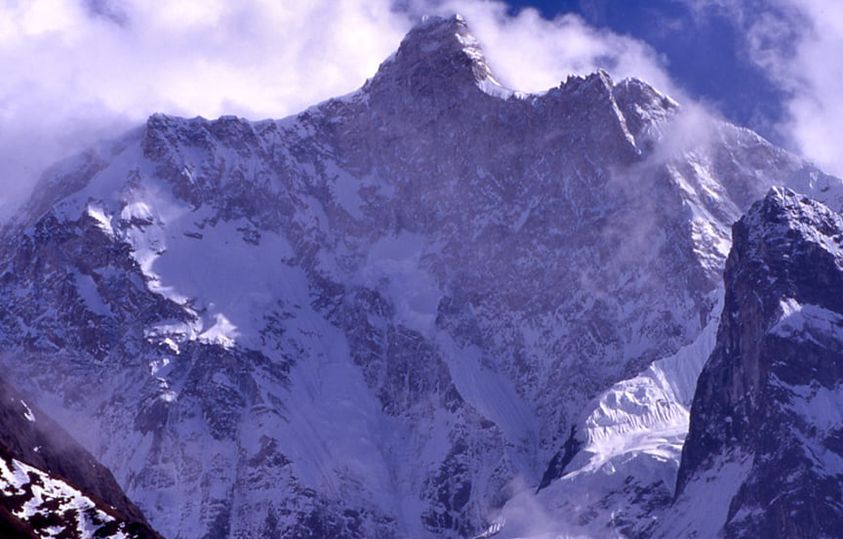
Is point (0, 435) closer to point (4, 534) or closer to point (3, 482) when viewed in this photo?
point (3, 482)

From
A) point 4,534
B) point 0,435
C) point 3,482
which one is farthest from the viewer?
point 0,435

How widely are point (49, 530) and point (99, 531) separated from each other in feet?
10.9

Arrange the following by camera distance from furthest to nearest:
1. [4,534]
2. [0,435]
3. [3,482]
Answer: [0,435]
[3,482]
[4,534]

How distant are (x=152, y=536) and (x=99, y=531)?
6.29 m

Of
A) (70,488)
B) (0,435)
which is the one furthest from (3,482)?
(0,435)

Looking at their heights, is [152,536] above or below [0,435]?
below

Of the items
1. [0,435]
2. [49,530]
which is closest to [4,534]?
[49,530]

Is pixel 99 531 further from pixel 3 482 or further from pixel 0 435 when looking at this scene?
pixel 0 435

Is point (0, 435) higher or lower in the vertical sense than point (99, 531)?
higher

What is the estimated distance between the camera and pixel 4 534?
488 feet

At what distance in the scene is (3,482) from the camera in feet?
529

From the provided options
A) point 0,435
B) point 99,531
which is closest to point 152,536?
point 99,531

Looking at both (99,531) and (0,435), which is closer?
(99,531)

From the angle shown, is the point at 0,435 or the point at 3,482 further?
the point at 0,435
